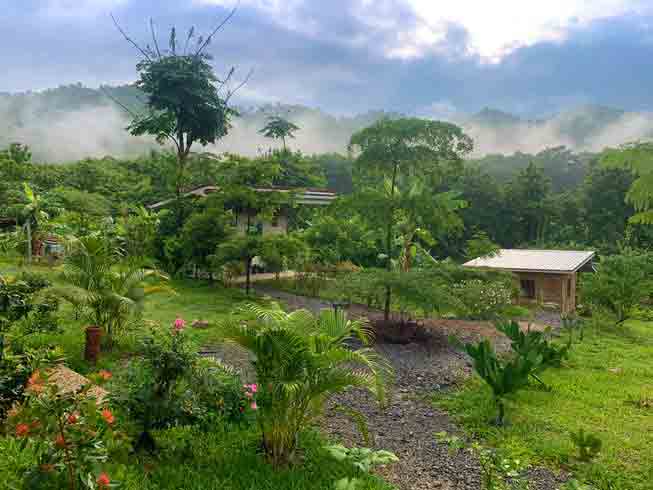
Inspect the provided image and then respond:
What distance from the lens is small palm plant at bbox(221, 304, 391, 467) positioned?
4504mm

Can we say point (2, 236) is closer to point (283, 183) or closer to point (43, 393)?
point (43, 393)

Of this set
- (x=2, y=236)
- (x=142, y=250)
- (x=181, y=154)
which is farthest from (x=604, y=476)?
(x=2, y=236)

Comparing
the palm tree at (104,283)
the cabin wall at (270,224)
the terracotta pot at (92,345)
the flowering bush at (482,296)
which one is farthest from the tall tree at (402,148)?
the terracotta pot at (92,345)

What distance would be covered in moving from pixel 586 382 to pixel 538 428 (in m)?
3.27

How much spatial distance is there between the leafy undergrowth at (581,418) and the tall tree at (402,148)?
6.81m

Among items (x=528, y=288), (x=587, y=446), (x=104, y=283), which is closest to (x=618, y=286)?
(x=528, y=288)

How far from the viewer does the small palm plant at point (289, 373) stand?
4.50 meters

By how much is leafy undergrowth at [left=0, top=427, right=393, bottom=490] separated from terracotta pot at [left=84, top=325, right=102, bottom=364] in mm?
2930

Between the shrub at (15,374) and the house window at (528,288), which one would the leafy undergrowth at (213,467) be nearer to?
the shrub at (15,374)

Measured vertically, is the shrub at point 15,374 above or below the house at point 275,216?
below

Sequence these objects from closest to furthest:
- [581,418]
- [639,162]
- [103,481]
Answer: [103,481] < [639,162] < [581,418]

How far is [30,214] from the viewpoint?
18531 mm

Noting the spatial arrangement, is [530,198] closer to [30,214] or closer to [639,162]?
[30,214]

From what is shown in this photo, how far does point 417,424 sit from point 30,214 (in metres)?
17.7
